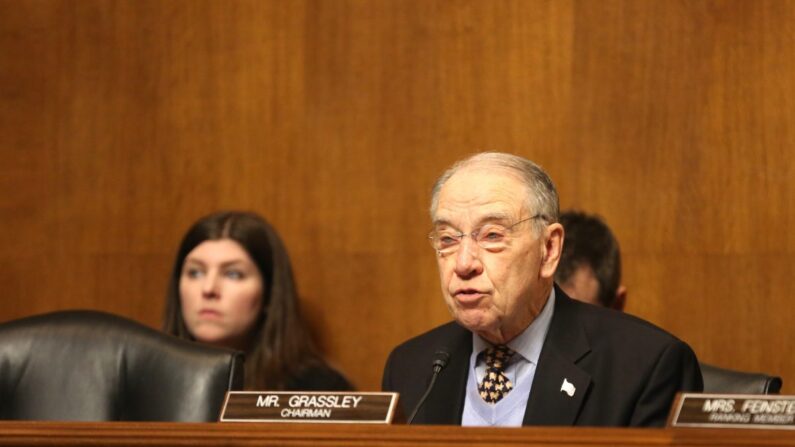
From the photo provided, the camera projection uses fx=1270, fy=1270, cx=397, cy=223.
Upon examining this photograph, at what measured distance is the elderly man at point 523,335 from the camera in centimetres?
268

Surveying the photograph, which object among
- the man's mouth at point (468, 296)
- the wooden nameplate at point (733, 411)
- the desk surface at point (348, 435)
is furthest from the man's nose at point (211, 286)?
the wooden nameplate at point (733, 411)

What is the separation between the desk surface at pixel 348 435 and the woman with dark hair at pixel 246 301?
199cm

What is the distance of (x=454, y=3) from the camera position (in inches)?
172

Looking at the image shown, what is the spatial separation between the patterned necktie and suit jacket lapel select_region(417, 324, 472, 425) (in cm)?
5

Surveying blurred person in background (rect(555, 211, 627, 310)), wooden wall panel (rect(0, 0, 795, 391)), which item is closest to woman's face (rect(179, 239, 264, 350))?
wooden wall panel (rect(0, 0, 795, 391))

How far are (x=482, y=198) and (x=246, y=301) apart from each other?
1.62m

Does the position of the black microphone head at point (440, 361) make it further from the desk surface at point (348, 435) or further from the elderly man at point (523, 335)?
the desk surface at point (348, 435)

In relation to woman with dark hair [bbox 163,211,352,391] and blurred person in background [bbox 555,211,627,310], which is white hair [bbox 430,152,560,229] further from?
woman with dark hair [bbox 163,211,352,391]

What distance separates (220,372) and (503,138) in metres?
1.90

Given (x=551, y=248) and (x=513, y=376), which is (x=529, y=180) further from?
(x=513, y=376)

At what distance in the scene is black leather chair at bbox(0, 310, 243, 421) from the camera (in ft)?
8.63

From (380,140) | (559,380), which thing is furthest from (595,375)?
(380,140)

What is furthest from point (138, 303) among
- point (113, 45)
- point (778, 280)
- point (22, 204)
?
point (778, 280)

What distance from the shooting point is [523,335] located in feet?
9.37
